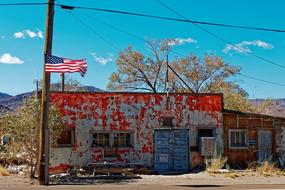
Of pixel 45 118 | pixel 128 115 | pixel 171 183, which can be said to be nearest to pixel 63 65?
pixel 45 118

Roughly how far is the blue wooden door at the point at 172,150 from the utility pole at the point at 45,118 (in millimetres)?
7572

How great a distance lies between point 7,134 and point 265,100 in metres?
36.9

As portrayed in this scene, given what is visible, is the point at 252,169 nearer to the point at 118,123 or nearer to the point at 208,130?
the point at 208,130

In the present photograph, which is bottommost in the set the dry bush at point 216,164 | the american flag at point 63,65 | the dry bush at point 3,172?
the dry bush at point 3,172

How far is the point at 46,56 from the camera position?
19719 mm

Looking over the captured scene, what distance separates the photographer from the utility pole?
763 inches

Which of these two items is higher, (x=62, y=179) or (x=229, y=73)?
(x=229, y=73)

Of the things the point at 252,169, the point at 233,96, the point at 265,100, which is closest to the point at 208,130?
the point at 252,169

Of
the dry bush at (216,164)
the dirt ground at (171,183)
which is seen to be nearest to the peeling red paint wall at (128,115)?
the dry bush at (216,164)

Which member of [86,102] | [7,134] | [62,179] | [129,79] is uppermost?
[129,79]

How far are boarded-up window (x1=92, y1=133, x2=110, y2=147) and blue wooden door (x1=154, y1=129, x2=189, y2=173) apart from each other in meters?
2.46

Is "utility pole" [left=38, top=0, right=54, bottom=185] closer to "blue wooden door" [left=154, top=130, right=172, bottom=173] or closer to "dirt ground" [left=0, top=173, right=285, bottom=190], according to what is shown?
"dirt ground" [left=0, top=173, right=285, bottom=190]

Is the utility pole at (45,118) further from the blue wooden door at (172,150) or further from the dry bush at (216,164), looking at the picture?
the dry bush at (216,164)

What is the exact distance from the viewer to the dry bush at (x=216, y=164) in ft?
80.1
